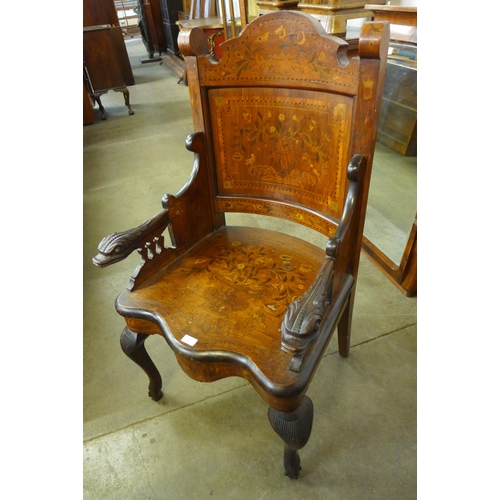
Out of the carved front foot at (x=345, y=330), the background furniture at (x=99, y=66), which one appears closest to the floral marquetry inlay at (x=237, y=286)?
the carved front foot at (x=345, y=330)

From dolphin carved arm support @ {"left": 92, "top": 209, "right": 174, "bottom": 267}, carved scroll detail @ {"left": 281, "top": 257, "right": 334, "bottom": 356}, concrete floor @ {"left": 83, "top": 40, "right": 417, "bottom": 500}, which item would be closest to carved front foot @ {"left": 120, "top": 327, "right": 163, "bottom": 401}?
concrete floor @ {"left": 83, "top": 40, "right": 417, "bottom": 500}

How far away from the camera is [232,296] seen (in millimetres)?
1104

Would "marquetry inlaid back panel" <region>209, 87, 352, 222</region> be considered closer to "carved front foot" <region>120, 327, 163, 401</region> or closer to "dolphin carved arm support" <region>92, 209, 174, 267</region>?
"dolphin carved arm support" <region>92, 209, 174, 267</region>

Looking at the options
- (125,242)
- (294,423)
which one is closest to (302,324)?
(294,423)

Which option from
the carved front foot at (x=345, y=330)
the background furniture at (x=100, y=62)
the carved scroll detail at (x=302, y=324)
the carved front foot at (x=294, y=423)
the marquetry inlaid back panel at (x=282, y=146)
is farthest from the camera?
the background furniture at (x=100, y=62)

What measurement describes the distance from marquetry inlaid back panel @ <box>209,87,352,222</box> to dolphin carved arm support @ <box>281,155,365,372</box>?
0.42 ft

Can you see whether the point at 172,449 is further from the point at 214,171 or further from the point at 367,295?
the point at 367,295

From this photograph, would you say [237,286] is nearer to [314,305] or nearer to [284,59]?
[314,305]

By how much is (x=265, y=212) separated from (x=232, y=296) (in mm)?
382

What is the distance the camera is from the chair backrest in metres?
0.95

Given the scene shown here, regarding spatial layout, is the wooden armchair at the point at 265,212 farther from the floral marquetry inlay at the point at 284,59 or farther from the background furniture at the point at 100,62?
the background furniture at the point at 100,62

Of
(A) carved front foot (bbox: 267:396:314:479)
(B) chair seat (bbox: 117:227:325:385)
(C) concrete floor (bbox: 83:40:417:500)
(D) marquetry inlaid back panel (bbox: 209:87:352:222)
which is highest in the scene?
(D) marquetry inlaid back panel (bbox: 209:87:352:222)

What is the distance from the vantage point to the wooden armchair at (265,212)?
92 cm

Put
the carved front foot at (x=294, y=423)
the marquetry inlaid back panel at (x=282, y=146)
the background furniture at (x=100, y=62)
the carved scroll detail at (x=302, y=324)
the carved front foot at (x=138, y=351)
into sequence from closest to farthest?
the carved scroll detail at (x=302, y=324), the carved front foot at (x=294, y=423), the marquetry inlaid back panel at (x=282, y=146), the carved front foot at (x=138, y=351), the background furniture at (x=100, y=62)
